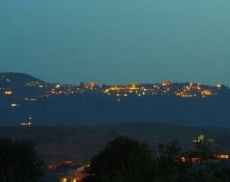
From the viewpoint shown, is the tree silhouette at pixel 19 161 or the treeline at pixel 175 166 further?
the tree silhouette at pixel 19 161

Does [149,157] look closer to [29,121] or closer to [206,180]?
[206,180]

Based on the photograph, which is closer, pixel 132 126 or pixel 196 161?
pixel 196 161

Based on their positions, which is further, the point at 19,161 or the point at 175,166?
the point at 19,161

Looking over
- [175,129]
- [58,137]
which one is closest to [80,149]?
[58,137]

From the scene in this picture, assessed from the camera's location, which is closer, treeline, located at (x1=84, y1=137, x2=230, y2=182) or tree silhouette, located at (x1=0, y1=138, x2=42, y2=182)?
treeline, located at (x1=84, y1=137, x2=230, y2=182)

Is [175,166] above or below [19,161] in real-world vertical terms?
above

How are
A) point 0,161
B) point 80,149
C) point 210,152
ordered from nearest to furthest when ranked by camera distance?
point 210,152 < point 0,161 < point 80,149

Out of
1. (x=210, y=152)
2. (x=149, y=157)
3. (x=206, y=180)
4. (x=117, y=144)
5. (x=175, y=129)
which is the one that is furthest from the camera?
(x=175, y=129)
